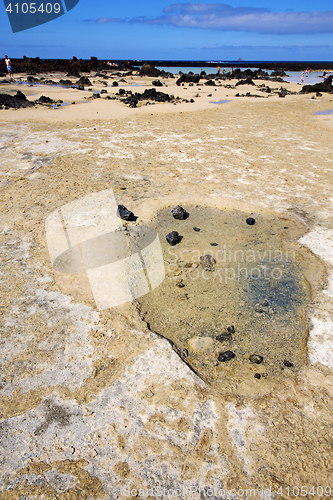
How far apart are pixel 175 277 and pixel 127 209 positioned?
1.65 meters

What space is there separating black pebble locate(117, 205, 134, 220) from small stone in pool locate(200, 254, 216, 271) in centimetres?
133

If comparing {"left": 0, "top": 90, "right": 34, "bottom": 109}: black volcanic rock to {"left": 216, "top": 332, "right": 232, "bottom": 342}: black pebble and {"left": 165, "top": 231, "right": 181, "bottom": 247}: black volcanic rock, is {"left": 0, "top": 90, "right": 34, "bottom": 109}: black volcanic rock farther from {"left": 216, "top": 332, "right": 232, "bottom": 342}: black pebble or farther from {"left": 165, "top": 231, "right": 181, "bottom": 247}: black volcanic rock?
{"left": 216, "top": 332, "right": 232, "bottom": 342}: black pebble

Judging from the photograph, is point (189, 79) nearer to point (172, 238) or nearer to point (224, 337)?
point (172, 238)

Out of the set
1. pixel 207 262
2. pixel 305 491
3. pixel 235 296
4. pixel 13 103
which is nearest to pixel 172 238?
pixel 207 262

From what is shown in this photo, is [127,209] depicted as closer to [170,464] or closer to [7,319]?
[7,319]

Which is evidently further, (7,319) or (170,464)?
(7,319)

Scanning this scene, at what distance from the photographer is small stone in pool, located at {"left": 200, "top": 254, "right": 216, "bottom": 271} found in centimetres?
343

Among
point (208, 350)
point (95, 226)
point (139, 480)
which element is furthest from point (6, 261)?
point (139, 480)

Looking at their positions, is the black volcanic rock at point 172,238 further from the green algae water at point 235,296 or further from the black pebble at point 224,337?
the black pebble at point 224,337

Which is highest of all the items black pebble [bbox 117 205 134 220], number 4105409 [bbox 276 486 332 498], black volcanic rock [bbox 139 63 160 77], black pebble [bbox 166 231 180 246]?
black volcanic rock [bbox 139 63 160 77]

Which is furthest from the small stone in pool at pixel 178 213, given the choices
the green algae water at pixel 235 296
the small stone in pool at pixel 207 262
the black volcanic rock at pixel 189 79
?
the black volcanic rock at pixel 189 79

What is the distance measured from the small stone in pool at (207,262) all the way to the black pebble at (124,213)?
4.38 ft

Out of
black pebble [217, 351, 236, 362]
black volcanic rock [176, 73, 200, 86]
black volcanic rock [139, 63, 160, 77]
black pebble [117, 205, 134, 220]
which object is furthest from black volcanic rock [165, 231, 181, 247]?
black volcanic rock [139, 63, 160, 77]

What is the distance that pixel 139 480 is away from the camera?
1708mm
